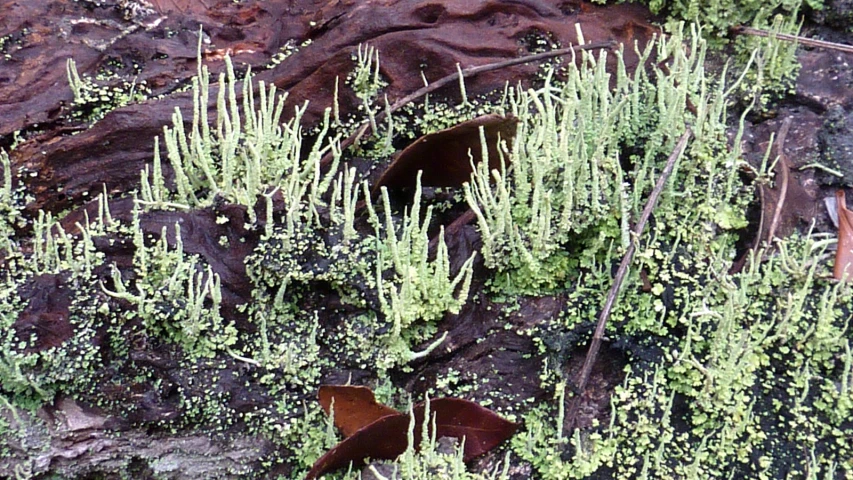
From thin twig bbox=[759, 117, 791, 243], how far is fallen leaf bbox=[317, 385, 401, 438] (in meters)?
1.52

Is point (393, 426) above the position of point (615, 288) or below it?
below

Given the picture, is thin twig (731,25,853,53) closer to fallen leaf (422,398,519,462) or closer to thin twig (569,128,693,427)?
thin twig (569,128,693,427)

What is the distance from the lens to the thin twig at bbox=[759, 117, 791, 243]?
2.75 metres

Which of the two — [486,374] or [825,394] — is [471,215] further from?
[825,394]

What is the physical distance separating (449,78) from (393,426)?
1491 mm

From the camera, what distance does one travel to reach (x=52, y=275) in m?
2.54

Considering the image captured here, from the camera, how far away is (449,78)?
124 inches

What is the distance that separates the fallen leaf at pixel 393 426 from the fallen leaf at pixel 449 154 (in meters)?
0.81

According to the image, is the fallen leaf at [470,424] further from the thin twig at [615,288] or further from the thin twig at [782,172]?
the thin twig at [782,172]

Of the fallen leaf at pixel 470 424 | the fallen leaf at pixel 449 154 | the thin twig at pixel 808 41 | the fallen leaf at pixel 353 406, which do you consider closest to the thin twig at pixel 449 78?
the fallen leaf at pixel 449 154

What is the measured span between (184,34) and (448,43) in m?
1.21

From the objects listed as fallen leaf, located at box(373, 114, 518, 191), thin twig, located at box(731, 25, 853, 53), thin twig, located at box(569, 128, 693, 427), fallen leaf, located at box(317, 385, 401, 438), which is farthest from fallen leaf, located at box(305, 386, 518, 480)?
thin twig, located at box(731, 25, 853, 53)

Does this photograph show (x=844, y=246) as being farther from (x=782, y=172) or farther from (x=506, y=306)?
(x=506, y=306)

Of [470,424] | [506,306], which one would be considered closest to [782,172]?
[506,306]
